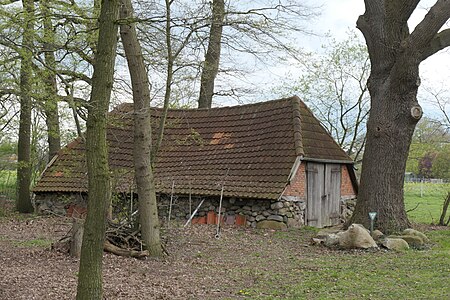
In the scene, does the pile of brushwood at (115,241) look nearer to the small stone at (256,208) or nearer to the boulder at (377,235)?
the small stone at (256,208)

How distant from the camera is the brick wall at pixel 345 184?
18703mm

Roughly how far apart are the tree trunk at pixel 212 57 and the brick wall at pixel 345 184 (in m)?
5.30

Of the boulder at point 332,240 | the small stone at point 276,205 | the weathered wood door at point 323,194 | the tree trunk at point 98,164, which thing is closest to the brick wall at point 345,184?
the weathered wood door at point 323,194

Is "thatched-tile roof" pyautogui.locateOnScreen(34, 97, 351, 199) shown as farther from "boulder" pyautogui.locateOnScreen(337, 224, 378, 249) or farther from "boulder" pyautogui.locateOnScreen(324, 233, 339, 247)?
"boulder" pyautogui.locateOnScreen(337, 224, 378, 249)

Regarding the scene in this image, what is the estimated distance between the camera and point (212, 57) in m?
19.0

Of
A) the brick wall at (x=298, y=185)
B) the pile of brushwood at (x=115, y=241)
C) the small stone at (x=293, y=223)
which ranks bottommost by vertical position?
the pile of brushwood at (x=115, y=241)

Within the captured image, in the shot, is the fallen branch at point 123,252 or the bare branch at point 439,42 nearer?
the fallen branch at point 123,252

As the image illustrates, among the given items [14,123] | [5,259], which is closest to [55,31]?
[14,123]

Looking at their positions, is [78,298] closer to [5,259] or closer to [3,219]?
[5,259]

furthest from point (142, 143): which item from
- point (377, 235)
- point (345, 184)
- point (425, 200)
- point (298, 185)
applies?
point (425, 200)

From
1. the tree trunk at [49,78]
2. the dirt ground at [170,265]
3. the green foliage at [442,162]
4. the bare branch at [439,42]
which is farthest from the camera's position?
the green foliage at [442,162]

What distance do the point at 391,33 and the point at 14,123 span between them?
1251cm

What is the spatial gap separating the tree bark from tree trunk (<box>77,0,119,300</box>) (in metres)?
9.14

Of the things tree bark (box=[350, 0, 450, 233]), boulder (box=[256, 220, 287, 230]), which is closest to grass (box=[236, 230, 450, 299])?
tree bark (box=[350, 0, 450, 233])
